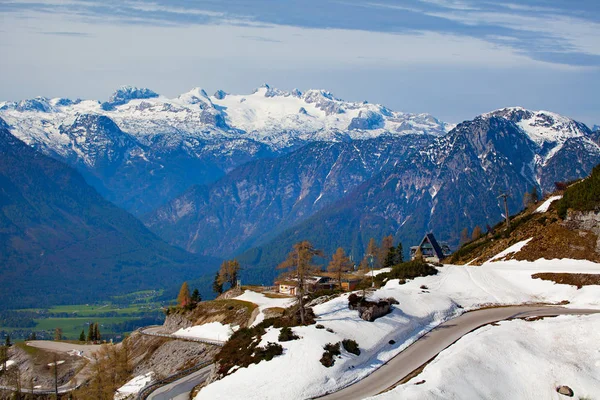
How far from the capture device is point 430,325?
71.2m

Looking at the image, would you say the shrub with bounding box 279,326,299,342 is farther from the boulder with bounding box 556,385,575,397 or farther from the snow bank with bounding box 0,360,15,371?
the snow bank with bounding box 0,360,15,371

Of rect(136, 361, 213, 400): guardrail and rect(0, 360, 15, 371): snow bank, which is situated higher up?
rect(136, 361, 213, 400): guardrail

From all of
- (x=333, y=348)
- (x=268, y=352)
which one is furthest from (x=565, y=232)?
(x=268, y=352)

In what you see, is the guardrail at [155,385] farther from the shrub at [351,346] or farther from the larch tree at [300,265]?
the shrub at [351,346]

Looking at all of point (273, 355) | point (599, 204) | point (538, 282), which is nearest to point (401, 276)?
point (538, 282)

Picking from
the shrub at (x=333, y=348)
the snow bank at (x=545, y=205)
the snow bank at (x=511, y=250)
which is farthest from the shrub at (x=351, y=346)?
the snow bank at (x=545, y=205)

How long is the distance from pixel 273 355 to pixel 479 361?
1734 centimetres

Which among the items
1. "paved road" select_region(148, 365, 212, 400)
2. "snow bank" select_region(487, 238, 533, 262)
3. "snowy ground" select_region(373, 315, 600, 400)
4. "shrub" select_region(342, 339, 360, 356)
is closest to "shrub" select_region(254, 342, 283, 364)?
"shrub" select_region(342, 339, 360, 356)

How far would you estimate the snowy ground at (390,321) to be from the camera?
57438 millimetres

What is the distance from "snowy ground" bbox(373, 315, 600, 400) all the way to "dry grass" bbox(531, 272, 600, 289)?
51.9 feet

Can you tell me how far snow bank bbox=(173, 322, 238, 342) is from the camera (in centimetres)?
11007

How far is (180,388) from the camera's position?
72438 mm

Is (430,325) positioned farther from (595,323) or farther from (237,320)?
(237,320)

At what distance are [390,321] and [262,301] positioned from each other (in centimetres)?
5352
